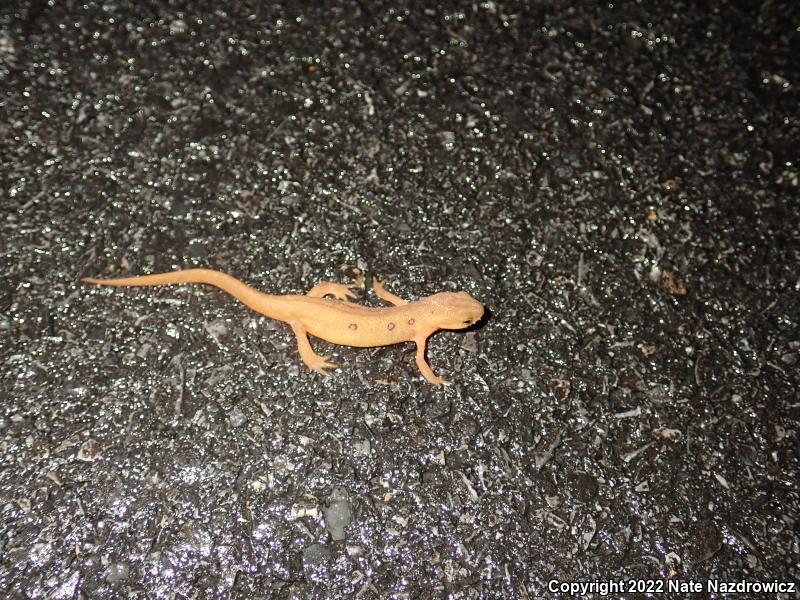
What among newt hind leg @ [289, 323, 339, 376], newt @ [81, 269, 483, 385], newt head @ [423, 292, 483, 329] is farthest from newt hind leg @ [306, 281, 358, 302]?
newt head @ [423, 292, 483, 329]

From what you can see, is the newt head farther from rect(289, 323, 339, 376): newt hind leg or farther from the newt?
rect(289, 323, 339, 376): newt hind leg

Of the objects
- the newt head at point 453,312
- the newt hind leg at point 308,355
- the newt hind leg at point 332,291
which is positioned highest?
the newt head at point 453,312

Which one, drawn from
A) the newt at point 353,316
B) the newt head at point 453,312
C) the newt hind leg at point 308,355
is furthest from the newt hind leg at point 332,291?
the newt head at point 453,312

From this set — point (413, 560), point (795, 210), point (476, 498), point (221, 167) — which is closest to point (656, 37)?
point (795, 210)

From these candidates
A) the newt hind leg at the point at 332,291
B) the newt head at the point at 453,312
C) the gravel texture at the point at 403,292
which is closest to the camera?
the gravel texture at the point at 403,292

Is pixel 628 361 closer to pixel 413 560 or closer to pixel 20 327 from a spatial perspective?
pixel 413 560

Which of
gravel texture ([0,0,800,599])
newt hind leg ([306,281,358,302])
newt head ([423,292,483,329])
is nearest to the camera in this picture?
gravel texture ([0,0,800,599])

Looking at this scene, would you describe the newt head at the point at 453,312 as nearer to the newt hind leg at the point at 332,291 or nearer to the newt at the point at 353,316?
the newt at the point at 353,316
